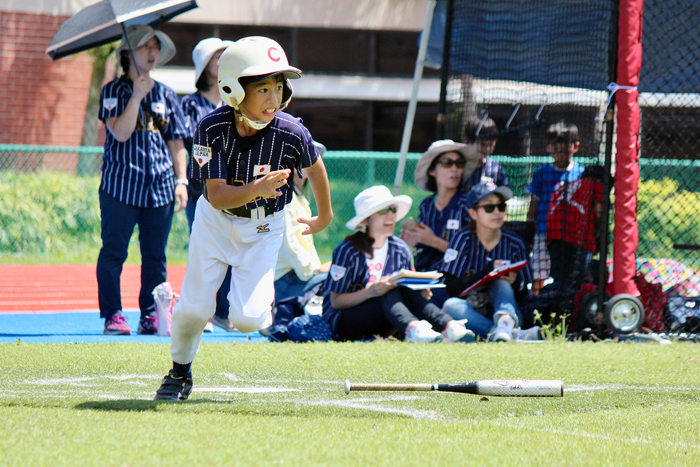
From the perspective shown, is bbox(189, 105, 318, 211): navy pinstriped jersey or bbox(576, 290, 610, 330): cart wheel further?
bbox(576, 290, 610, 330): cart wheel

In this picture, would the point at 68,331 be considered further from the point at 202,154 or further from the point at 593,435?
the point at 593,435

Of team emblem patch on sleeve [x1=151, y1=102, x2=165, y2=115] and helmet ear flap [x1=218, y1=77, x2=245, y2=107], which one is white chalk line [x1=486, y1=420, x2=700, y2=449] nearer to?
helmet ear flap [x1=218, y1=77, x2=245, y2=107]

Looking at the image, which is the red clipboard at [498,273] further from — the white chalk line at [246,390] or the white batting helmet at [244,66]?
the white batting helmet at [244,66]

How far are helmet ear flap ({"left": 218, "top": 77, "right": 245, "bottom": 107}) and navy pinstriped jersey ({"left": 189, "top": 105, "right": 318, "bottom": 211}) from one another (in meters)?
0.18

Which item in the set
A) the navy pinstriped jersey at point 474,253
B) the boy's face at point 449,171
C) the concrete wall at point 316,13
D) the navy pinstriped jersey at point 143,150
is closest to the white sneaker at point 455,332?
the navy pinstriped jersey at point 474,253

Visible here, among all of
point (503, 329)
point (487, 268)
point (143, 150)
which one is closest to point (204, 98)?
point (143, 150)

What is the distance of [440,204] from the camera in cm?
771

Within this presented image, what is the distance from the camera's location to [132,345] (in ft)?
19.6

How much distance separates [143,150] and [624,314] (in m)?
4.16

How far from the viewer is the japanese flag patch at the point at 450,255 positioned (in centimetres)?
695

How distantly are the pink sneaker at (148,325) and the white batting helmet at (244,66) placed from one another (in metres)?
3.55

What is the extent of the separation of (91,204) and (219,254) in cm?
968

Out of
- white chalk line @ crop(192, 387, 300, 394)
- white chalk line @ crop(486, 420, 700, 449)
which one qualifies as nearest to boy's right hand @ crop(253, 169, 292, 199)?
white chalk line @ crop(192, 387, 300, 394)

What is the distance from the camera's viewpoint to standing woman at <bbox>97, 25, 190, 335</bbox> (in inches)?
266
